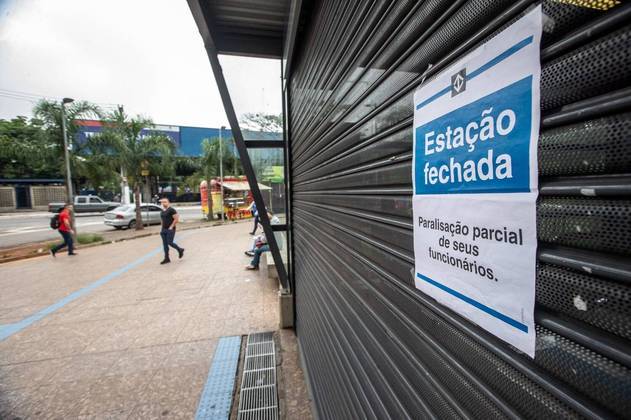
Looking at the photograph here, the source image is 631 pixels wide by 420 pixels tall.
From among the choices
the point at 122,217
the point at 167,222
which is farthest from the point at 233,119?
the point at 122,217

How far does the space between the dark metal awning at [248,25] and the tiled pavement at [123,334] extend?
3.98 meters

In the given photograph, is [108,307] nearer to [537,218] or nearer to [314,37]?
[314,37]

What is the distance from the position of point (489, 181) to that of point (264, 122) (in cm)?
434

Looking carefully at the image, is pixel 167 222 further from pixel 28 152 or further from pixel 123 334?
pixel 28 152

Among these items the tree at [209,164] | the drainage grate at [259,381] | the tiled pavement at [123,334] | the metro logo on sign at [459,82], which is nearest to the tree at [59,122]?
the tiled pavement at [123,334]

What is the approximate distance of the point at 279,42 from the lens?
402 cm

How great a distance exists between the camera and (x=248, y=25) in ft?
12.1

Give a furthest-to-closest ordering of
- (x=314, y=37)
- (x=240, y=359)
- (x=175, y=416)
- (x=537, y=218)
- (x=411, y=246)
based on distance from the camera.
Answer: (x=240, y=359) < (x=175, y=416) < (x=314, y=37) < (x=411, y=246) < (x=537, y=218)

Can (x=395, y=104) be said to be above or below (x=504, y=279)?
above

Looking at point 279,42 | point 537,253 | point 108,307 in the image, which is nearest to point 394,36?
point 537,253

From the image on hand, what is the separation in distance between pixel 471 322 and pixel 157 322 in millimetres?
5239

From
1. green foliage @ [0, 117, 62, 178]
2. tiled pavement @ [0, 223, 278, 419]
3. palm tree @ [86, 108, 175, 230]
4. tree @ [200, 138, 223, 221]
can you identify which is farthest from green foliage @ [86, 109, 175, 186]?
tiled pavement @ [0, 223, 278, 419]

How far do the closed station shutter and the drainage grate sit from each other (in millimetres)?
1059

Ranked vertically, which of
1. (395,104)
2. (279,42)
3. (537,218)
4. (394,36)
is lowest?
(537,218)
